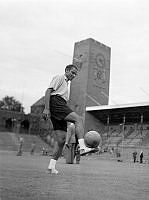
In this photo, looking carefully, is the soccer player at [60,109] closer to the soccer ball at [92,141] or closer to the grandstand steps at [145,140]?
the soccer ball at [92,141]

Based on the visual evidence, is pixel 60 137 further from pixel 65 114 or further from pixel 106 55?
pixel 106 55

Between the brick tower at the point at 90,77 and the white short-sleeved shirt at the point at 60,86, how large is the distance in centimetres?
5829

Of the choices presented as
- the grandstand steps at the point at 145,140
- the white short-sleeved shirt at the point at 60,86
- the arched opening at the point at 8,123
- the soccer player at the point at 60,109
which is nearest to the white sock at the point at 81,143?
the soccer player at the point at 60,109

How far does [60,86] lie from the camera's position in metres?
5.82

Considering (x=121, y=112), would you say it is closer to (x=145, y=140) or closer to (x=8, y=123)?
(x=145, y=140)

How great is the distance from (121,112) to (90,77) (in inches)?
490

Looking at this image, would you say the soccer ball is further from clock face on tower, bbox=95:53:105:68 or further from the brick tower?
clock face on tower, bbox=95:53:105:68

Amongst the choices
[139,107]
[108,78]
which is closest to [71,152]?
[139,107]

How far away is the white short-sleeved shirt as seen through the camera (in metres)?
5.77

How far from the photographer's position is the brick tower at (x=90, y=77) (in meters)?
66.1

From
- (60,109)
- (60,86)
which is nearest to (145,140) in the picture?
(60,86)

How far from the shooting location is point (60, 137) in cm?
581

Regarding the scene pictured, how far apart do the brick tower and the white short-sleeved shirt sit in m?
58.3

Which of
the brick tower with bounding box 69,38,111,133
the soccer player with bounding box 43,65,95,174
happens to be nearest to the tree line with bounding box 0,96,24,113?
the brick tower with bounding box 69,38,111,133
